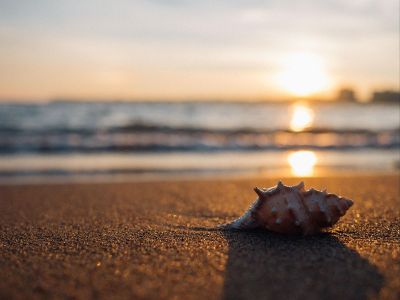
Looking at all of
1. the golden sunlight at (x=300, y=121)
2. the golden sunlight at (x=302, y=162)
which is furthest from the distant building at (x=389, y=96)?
the golden sunlight at (x=302, y=162)

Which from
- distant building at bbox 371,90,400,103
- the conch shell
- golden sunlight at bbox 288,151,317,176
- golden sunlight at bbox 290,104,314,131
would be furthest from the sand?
golden sunlight at bbox 290,104,314,131

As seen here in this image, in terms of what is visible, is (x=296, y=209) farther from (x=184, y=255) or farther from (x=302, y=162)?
(x=302, y=162)

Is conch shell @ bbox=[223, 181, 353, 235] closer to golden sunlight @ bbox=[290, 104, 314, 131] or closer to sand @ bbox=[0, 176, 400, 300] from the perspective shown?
sand @ bbox=[0, 176, 400, 300]

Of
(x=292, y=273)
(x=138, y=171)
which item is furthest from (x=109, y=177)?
(x=292, y=273)

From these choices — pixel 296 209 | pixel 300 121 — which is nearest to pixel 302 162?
pixel 296 209

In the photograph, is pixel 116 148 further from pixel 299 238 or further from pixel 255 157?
pixel 299 238

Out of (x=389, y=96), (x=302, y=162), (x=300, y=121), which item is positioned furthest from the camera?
(x=300, y=121)

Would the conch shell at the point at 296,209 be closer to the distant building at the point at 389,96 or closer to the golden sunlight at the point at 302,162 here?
the golden sunlight at the point at 302,162
